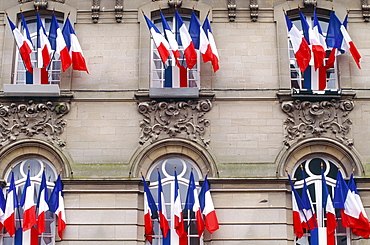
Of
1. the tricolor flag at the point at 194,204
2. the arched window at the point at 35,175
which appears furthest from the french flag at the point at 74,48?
the tricolor flag at the point at 194,204

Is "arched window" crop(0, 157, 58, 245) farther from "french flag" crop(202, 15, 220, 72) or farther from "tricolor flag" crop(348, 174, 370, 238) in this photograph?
"tricolor flag" crop(348, 174, 370, 238)

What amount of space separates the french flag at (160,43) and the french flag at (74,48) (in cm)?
211

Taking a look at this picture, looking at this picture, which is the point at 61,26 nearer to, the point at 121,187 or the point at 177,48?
the point at 177,48

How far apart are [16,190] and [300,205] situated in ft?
25.4

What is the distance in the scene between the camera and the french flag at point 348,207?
57.7ft

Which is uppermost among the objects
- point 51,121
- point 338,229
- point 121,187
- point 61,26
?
point 61,26

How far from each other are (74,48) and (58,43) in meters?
0.48

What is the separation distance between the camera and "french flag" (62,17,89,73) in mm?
19297

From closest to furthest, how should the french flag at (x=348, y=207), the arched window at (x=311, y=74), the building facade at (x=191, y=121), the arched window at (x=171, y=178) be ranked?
the french flag at (x=348, y=207) < the building facade at (x=191, y=121) < the arched window at (x=171, y=178) < the arched window at (x=311, y=74)

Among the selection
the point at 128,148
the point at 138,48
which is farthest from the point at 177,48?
the point at 128,148

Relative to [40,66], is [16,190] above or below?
below

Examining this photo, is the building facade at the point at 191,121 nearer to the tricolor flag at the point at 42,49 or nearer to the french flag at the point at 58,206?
the french flag at the point at 58,206

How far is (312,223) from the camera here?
58.9 ft

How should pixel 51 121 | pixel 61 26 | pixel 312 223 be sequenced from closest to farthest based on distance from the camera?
pixel 312 223 → pixel 51 121 → pixel 61 26
